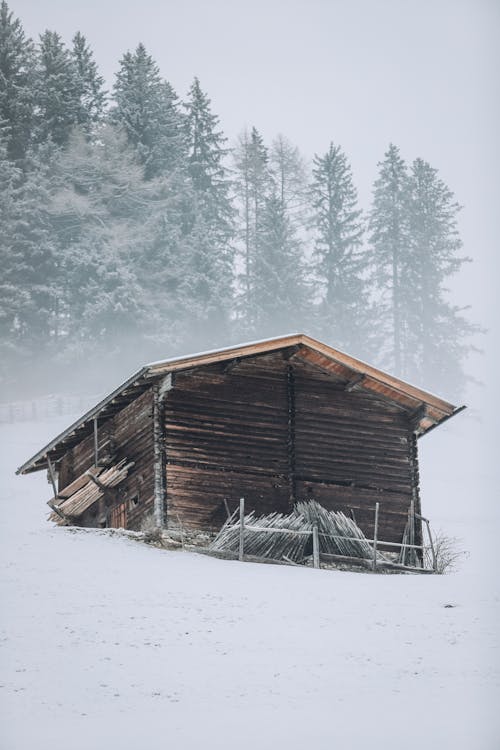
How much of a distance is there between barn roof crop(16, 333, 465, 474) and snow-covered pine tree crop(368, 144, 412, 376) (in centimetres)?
4736

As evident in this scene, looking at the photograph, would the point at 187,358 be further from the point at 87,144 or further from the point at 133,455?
the point at 87,144

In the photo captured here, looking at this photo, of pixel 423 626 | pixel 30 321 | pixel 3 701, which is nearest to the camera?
pixel 3 701

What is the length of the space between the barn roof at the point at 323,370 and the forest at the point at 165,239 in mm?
36411

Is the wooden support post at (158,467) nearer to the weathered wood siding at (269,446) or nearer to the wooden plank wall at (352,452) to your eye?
the weathered wood siding at (269,446)

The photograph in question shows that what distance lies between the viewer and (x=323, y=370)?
25453mm

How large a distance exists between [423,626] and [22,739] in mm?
7275

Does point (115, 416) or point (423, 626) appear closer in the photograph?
point (423, 626)

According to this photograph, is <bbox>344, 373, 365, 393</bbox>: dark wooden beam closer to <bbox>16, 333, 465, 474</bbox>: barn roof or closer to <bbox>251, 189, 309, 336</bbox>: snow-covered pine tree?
<bbox>16, 333, 465, 474</bbox>: barn roof

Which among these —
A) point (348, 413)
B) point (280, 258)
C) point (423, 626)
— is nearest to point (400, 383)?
point (348, 413)

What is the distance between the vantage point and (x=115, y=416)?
88.1 feet

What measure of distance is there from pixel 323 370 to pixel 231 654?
36.7ft

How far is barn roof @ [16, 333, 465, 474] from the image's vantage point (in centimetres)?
2377

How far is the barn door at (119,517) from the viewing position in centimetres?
2588

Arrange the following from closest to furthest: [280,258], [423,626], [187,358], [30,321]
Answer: [423,626]
[187,358]
[30,321]
[280,258]
